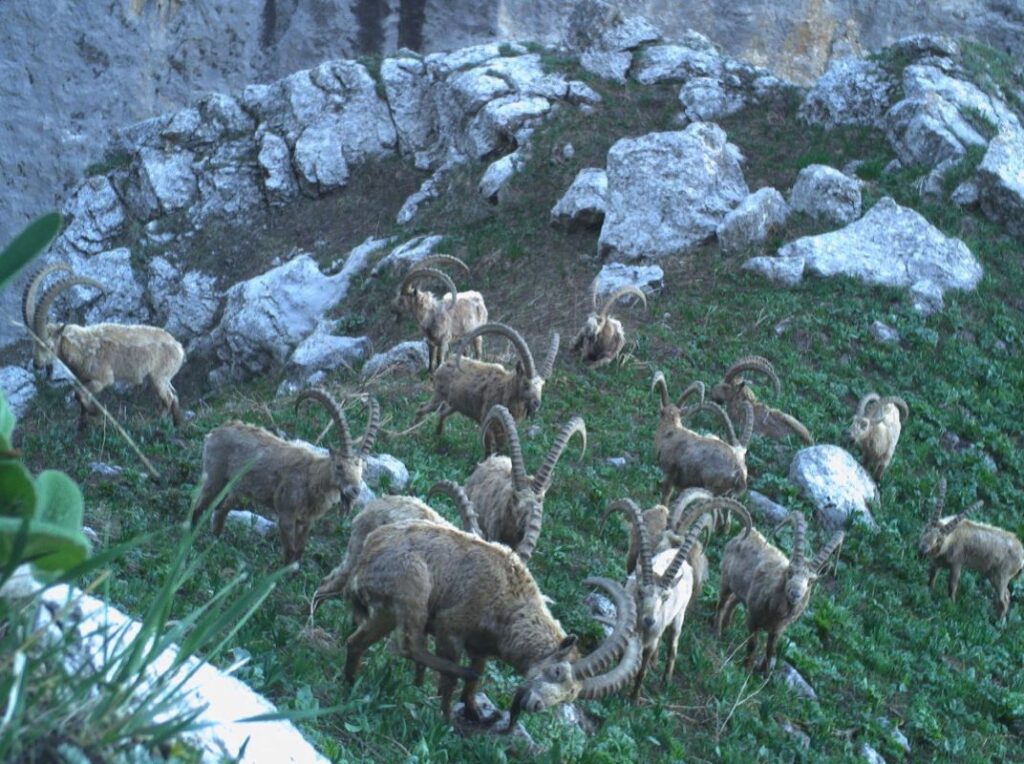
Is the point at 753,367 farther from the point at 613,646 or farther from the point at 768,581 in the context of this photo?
→ the point at 613,646

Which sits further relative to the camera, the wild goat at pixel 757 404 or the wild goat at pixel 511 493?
the wild goat at pixel 757 404

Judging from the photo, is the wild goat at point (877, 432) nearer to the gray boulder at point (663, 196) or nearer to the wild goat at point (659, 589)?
the gray boulder at point (663, 196)

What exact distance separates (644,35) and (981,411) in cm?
1528

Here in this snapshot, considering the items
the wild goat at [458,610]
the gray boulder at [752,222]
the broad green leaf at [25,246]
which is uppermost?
the broad green leaf at [25,246]

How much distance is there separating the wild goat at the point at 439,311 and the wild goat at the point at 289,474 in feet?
23.3

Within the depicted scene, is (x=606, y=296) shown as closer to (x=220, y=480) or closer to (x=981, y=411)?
(x=981, y=411)

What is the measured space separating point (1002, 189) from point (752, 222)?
17.6 ft

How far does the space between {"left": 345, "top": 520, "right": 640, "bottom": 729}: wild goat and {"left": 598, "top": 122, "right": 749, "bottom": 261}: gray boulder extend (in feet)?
50.8

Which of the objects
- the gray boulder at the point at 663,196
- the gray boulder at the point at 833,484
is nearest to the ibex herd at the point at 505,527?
the gray boulder at the point at 833,484

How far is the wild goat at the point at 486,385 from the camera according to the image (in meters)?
14.0

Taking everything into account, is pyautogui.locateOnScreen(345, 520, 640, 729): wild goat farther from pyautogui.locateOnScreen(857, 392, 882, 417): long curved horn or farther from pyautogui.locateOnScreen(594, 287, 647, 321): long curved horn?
pyautogui.locateOnScreen(594, 287, 647, 321): long curved horn

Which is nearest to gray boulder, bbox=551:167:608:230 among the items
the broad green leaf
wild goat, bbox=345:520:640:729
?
wild goat, bbox=345:520:640:729

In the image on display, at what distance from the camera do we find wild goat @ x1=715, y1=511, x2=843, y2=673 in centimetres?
991

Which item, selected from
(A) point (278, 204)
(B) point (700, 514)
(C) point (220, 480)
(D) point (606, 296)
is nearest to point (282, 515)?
(C) point (220, 480)
